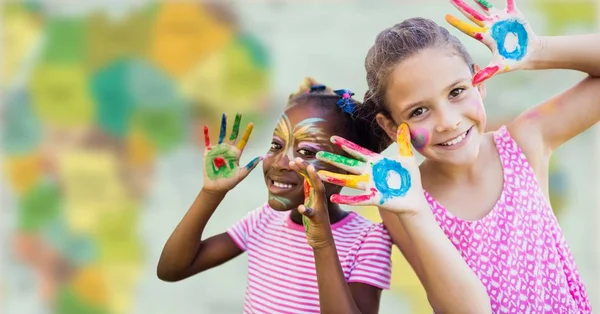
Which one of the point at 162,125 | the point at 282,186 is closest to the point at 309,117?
the point at 282,186

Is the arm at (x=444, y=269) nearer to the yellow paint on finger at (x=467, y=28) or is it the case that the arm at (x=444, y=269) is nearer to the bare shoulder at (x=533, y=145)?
the bare shoulder at (x=533, y=145)

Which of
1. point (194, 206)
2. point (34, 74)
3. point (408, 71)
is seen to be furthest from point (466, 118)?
point (34, 74)

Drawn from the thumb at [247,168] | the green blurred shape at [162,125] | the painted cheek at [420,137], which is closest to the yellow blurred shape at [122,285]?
the green blurred shape at [162,125]

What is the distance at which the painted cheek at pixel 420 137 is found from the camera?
5.30 ft

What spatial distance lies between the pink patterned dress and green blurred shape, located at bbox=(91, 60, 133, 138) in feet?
7.64

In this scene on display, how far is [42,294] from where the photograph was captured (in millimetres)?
3727

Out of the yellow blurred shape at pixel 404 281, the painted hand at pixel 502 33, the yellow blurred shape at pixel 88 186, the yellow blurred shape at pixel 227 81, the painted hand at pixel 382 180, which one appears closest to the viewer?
the painted hand at pixel 382 180

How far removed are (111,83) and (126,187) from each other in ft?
1.87

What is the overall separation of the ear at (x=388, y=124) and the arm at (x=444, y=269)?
28 centimetres

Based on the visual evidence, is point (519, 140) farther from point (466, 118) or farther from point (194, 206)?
point (194, 206)

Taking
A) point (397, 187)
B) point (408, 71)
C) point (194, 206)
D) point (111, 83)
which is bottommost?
point (397, 187)

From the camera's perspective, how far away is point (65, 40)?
374cm

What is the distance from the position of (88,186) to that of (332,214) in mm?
2189

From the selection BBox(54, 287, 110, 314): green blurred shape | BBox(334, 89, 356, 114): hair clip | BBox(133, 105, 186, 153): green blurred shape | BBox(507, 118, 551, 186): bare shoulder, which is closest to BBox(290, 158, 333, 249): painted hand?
BBox(334, 89, 356, 114): hair clip
